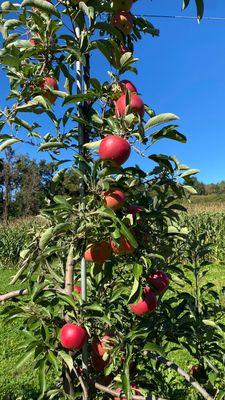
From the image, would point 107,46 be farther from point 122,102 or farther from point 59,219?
point 59,219

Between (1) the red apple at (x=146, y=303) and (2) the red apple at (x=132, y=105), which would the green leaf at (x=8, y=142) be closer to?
(2) the red apple at (x=132, y=105)

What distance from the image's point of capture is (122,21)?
4.43 feet

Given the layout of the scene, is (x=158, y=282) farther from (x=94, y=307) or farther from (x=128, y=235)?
(x=128, y=235)

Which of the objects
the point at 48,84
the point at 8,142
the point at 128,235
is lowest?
the point at 128,235

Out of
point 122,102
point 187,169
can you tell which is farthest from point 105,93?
point 187,169

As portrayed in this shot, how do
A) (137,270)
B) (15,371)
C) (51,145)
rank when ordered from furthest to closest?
(15,371) → (51,145) → (137,270)

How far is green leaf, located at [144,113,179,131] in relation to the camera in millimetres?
1190

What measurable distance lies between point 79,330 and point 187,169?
58 centimetres

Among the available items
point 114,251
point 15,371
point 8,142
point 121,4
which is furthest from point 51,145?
point 15,371

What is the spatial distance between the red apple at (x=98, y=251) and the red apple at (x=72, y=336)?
21cm

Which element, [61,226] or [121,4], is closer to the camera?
[61,226]

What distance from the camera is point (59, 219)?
4.21 ft

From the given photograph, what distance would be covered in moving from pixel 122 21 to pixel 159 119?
15.1 inches

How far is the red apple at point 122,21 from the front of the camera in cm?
135
